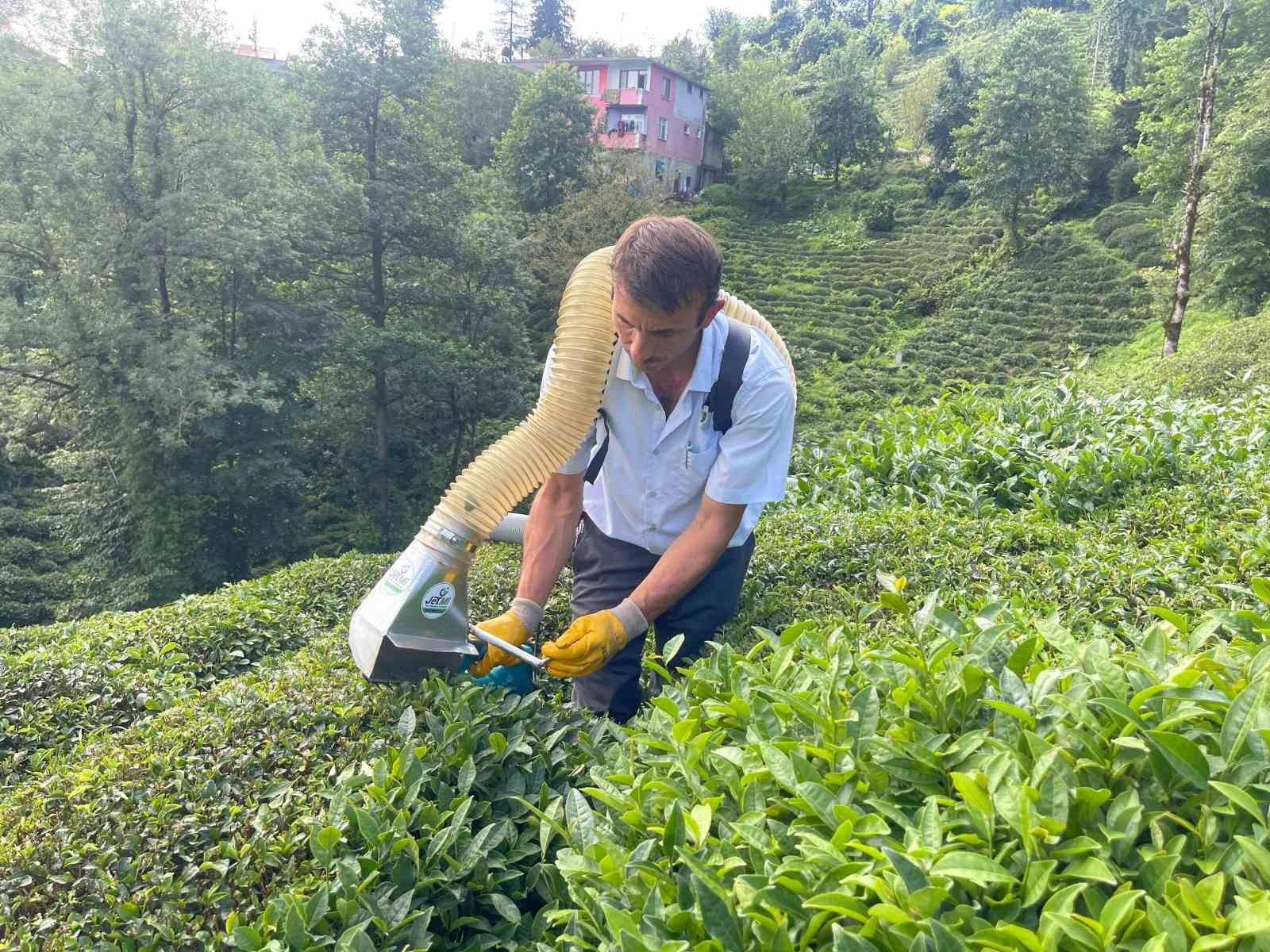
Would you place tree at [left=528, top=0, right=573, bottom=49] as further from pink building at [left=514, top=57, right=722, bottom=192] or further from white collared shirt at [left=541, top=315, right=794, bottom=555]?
white collared shirt at [left=541, top=315, right=794, bottom=555]

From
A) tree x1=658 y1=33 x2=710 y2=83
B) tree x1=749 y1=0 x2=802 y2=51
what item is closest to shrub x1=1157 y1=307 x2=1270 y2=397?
tree x1=658 y1=33 x2=710 y2=83

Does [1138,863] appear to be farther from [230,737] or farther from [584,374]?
[230,737]

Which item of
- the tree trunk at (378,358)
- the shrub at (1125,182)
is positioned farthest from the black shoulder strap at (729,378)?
the shrub at (1125,182)

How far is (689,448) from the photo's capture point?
8.49ft

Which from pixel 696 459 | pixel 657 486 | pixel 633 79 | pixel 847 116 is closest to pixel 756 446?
pixel 696 459

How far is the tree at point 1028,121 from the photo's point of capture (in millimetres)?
31375

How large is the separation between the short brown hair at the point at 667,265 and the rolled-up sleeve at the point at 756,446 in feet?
1.16

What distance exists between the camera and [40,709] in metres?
3.06

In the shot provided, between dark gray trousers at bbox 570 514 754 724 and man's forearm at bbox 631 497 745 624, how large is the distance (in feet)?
0.52

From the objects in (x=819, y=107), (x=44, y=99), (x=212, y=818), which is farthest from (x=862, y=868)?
(x=819, y=107)

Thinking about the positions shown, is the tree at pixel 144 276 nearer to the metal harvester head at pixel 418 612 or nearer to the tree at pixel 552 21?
the metal harvester head at pixel 418 612

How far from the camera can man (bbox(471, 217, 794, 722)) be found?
228cm

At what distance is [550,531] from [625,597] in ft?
0.94

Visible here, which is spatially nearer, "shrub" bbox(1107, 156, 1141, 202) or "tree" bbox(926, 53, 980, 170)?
"shrub" bbox(1107, 156, 1141, 202)
